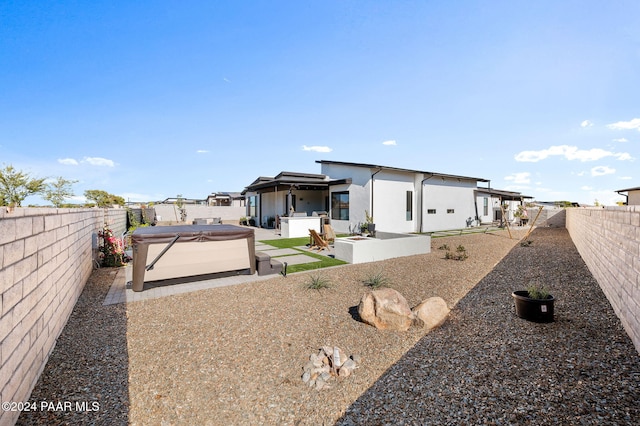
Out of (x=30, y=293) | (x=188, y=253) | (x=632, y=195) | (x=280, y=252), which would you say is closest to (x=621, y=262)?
(x=30, y=293)

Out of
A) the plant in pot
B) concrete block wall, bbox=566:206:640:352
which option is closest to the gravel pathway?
the plant in pot

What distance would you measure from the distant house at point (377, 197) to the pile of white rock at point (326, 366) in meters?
13.0

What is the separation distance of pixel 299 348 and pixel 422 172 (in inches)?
644

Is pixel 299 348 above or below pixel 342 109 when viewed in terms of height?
below

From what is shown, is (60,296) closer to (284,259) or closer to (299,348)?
(299,348)

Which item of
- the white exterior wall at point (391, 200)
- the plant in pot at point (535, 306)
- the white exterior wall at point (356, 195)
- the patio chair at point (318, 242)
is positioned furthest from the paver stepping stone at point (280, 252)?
the plant in pot at point (535, 306)

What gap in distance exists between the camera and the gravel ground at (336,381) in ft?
8.50

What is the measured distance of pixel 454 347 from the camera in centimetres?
376

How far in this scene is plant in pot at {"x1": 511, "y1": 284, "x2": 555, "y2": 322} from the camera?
4.37 metres

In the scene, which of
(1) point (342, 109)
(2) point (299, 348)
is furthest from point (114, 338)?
(1) point (342, 109)

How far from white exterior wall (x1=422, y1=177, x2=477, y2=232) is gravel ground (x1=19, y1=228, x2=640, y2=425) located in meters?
13.4

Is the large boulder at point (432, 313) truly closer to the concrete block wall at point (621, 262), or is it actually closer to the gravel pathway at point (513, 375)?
the gravel pathway at point (513, 375)

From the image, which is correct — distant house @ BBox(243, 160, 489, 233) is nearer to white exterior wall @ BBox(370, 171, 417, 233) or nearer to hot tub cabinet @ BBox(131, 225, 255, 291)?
white exterior wall @ BBox(370, 171, 417, 233)

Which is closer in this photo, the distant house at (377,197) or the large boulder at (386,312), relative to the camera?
the large boulder at (386,312)
